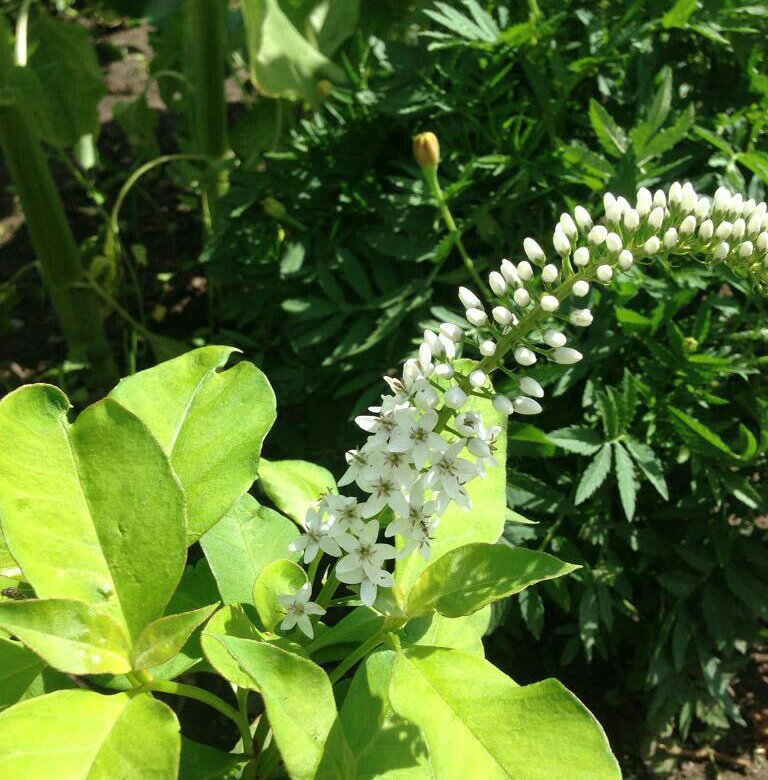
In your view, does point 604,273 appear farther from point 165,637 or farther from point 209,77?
point 209,77

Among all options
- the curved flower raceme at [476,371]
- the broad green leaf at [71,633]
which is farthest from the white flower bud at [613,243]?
the broad green leaf at [71,633]

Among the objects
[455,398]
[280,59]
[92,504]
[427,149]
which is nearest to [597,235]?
[455,398]

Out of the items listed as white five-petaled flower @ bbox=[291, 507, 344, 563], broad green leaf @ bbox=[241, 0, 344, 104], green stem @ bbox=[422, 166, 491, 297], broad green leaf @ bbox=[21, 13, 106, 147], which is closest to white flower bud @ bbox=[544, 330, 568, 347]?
white five-petaled flower @ bbox=[291, 507, 344, 563]

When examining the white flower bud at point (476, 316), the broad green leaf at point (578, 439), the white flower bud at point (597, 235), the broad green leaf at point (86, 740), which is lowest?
the broad green leaf at point (578, 439)

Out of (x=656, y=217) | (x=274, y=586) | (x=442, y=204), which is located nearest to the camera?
(x=656, y=217)

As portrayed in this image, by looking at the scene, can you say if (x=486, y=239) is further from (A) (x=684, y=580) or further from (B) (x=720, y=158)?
(A) (x=684, y=580)

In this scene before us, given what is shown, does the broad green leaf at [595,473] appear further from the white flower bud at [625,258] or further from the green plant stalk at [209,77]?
the green plant stalk at [209,77]
